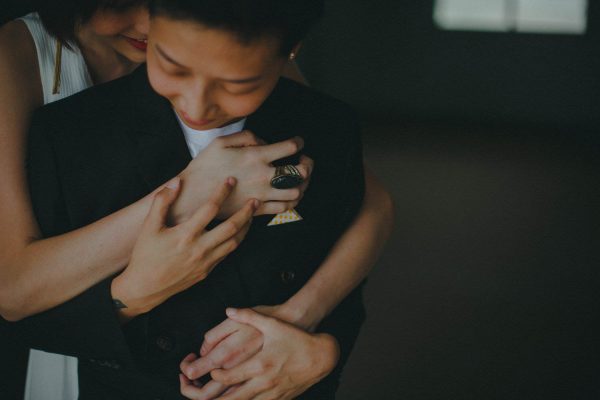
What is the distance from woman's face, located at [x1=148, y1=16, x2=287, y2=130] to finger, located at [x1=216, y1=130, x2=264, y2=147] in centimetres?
7

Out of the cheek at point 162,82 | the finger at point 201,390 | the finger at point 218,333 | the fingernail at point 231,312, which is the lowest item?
the finger at point 201,390

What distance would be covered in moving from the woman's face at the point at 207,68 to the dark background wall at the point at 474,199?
2.06 meters

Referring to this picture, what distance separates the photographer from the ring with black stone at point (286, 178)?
1.21m

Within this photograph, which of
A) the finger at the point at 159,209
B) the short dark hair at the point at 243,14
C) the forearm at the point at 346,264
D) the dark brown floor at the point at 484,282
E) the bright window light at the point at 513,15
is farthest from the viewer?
the bright window light at the point at 513,15

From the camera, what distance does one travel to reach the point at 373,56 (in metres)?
6.29

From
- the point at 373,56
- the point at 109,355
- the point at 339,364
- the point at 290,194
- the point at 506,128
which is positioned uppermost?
the point at 290,194

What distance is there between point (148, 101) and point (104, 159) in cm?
13

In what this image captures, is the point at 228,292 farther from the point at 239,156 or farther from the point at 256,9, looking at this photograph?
the point at 256,9

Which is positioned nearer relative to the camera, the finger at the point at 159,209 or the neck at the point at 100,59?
the finger at the point at 159,209

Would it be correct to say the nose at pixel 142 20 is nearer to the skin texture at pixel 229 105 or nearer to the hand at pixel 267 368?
the skin texture at pixel 229 105

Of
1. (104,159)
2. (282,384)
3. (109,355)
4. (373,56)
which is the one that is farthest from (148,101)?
(373,56)

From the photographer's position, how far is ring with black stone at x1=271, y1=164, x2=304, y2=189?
3.96ft

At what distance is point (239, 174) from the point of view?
3.89 feet

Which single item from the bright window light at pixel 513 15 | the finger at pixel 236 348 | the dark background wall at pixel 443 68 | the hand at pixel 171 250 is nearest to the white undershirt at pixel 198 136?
the hand at pixel 171 250
